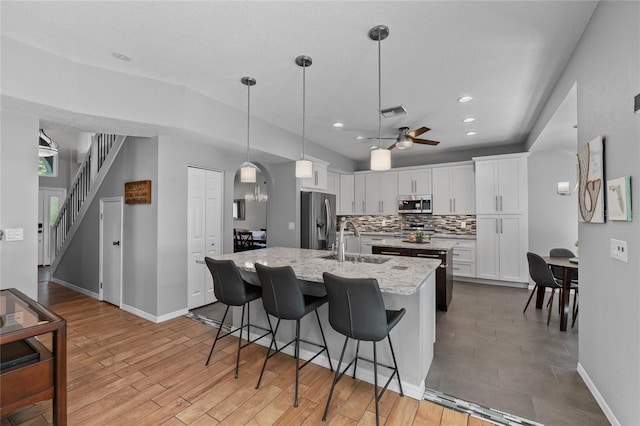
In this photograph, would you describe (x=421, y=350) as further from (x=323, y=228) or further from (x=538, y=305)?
(x=323, y=228)

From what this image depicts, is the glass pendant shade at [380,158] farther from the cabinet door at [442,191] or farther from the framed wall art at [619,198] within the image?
the cabinet door at [442,191]

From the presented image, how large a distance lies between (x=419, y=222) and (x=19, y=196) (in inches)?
257

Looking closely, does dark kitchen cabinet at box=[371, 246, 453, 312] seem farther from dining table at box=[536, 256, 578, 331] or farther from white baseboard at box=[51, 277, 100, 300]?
white baseboard at box=[51, 277, 100, 300]

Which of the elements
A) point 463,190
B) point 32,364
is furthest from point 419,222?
point 32,364

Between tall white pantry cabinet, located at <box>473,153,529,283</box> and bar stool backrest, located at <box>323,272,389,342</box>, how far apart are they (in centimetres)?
465

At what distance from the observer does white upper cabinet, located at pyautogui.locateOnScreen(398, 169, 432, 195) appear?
249 inches

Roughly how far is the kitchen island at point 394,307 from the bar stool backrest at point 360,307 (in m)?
0.11

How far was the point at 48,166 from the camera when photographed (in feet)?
25.6

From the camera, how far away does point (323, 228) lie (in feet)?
17.7

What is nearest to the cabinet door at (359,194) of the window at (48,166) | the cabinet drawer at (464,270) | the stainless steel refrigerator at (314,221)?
the stainless steel refrigerator at (314,221)

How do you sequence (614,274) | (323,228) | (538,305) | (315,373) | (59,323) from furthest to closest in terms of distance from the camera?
(323,228) < (538,305) < (315,373) < (614,274) < (59,323)

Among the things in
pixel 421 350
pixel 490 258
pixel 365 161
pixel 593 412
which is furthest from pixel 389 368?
pixel 365 161

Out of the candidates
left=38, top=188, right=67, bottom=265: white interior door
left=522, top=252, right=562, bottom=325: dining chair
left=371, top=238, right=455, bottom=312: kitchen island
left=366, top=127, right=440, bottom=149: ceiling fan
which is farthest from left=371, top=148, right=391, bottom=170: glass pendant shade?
left=38, top=188, right=67, bottom=265: white interior door

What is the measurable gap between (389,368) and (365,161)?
600 cm
